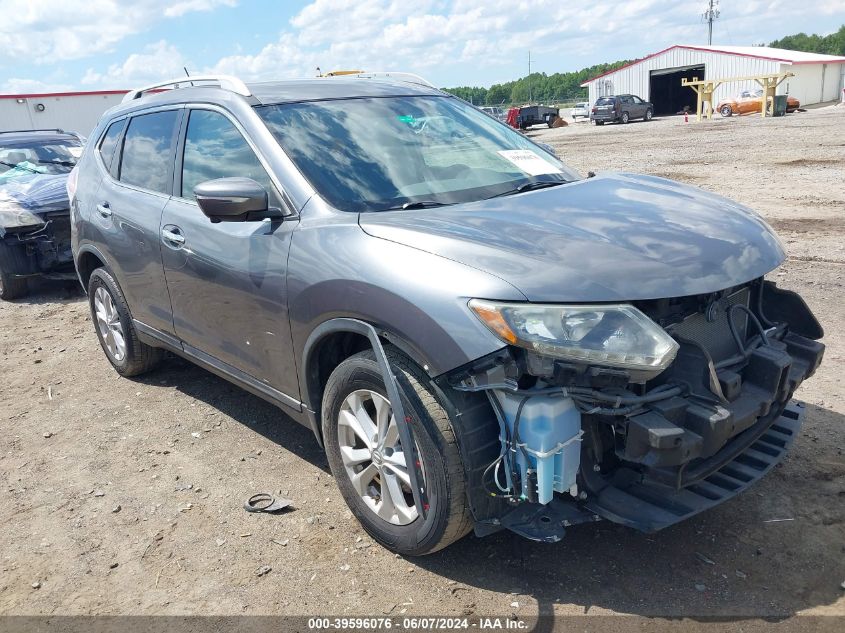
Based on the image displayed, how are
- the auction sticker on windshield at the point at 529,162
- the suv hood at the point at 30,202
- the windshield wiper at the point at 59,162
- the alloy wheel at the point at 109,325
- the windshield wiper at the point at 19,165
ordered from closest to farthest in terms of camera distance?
the auction sticker on windshield at the point at 529,162, the alloy wheel at the point at 109,325, the suv hood at the point at 30,202, the windshield wiper at the point at 19,165, the windshield wiper at the point at 59,162

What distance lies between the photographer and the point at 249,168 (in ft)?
11.3

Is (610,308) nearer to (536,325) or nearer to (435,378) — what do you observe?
(536,325)

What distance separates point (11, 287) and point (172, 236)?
540 centimetres

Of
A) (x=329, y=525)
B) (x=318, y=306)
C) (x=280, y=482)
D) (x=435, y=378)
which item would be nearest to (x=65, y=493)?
(x=280, y=482)

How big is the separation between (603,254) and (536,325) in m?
0.42

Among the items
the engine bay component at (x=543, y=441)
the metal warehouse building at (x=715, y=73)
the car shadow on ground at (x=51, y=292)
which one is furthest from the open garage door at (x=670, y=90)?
the engine bay component at (x=543, y=441)

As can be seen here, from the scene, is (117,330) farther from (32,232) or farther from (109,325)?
(32,232)

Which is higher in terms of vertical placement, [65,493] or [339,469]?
[339,469]

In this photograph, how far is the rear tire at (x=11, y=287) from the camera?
317 inches

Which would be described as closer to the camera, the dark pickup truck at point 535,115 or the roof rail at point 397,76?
the roof rail at point 397,76

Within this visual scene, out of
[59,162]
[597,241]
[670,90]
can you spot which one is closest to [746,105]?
[670,90]

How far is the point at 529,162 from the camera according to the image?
385cm

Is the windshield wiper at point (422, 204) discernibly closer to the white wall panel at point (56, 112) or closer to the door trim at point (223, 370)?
the door trim at point (223, 370)

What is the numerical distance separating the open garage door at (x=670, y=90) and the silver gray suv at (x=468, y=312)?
55.9 m
